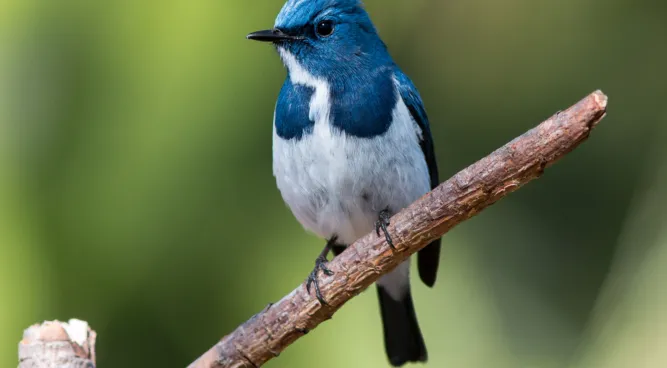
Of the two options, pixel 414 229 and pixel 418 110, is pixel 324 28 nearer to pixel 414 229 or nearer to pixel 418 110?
pixel 418 110

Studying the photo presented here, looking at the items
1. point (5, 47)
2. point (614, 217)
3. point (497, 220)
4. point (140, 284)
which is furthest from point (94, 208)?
point (614, 217)

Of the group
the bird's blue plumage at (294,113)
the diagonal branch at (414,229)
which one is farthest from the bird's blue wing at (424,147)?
the diagonal branch at (414,229)

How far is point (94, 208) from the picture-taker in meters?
3.32

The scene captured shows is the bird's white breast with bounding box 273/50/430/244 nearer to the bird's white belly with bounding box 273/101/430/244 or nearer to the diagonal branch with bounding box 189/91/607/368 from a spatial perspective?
the bird's white belly with bounding box 273/101/430/244

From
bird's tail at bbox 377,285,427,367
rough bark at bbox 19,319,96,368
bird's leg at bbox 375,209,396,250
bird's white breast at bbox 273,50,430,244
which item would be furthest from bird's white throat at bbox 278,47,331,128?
rough bark at bbox 19,319,96,368

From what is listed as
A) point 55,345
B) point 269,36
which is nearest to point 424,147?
point 269,36

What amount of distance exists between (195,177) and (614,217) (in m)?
1.88

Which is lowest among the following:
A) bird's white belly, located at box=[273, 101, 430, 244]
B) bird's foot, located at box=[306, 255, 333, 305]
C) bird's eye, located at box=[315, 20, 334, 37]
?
bird's foot, located at box=[306, 255, 333, 305]

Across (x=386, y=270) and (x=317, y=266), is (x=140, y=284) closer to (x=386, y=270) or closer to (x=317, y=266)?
(x=317, y=266)

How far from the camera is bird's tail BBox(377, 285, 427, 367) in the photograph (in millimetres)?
4090

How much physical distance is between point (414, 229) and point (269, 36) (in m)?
1.04

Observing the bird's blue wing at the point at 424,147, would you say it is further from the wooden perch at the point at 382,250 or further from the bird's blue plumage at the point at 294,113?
the wooden perch at the point at 382,250

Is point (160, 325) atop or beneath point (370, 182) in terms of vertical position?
beneath

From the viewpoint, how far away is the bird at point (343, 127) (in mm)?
3604
